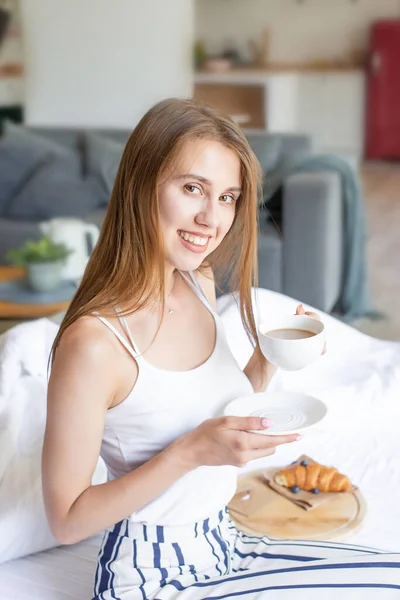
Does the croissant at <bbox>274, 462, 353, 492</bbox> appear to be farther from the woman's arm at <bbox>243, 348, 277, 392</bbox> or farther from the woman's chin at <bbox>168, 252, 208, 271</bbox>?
the woman's chin at <bbox>168, 252, 208, 271</bbox>

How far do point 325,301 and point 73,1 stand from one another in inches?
97.2

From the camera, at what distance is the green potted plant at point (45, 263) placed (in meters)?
2.59

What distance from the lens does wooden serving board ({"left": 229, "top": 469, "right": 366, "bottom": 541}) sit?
4.58 feet

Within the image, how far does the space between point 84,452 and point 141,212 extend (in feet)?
1.00

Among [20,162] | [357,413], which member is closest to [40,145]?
[20,162]

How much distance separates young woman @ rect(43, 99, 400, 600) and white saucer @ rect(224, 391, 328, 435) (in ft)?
0.11

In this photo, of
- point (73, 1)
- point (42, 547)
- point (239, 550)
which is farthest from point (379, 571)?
point (73, 1)

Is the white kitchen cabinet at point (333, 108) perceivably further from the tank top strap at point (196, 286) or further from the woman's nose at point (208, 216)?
the woman's nose at point (208, 216)

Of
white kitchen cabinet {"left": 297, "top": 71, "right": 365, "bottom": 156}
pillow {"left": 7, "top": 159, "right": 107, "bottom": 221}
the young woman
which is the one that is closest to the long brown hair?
the young woman

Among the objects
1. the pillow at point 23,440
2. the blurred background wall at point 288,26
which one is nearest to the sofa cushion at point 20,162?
the pillow at point 23,440

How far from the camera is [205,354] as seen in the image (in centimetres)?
118

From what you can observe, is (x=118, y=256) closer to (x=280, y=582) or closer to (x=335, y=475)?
(x=280, y=582)

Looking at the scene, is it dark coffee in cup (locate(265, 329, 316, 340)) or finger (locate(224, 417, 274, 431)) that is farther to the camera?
dark coffee in cup (locate(265, 329, 316, 340))

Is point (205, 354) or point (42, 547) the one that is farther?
point (42, 547)
